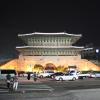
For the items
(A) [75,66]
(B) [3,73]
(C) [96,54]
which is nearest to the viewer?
(B) [3,73]

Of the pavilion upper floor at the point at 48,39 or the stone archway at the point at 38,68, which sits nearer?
the stone archway at the point at 38,68

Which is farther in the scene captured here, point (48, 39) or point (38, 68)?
point (48, 39)

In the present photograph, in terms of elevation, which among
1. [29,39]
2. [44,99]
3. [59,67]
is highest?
[29,39]

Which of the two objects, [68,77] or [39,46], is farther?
[39,46]

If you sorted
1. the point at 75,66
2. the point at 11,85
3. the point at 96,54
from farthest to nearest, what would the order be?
the point at 96,54 → the point at 75,66 → the point at 11,85

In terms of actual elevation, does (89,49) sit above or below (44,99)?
above

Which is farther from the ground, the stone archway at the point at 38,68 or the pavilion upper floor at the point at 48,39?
the pavilion upper floor at the point at 48,39

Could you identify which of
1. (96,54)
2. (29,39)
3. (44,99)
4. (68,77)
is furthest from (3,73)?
(96,54)

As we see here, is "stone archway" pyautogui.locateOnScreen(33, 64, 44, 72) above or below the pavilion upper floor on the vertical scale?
below

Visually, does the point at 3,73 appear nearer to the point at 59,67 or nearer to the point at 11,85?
the point at 11,85

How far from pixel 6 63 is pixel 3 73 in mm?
68288

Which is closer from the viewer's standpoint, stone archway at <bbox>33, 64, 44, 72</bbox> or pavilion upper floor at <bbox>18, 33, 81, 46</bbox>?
stone archway at <bbox>33, 64, 44, 72</bbox>

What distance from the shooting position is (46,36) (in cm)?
14062

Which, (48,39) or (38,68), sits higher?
Result: (48,39)
